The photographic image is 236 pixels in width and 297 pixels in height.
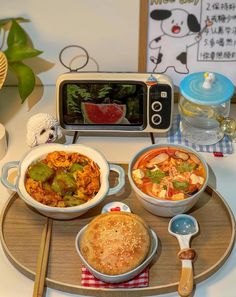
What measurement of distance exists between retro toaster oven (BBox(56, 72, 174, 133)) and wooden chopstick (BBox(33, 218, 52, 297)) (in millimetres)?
306

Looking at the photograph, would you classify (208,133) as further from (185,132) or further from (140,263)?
(140,263)

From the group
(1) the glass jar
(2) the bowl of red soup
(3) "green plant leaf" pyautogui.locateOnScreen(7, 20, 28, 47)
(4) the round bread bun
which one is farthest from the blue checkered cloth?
(3) "green plant leaf" pyautogui.locateOnScreen(7, 20, 28, 47)

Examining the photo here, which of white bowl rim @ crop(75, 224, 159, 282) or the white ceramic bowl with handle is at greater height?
the white ceramic bowl with handle

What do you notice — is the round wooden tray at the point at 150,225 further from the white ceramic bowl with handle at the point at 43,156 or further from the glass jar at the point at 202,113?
the glass jar at the point at 202,113

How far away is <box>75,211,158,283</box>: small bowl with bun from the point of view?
97 centimetres

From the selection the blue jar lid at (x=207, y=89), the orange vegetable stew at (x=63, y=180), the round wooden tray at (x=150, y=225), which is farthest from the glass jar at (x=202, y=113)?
the orange vegetable stew at (x=63, y=180)

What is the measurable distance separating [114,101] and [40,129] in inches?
7.8

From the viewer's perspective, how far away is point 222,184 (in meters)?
1.21

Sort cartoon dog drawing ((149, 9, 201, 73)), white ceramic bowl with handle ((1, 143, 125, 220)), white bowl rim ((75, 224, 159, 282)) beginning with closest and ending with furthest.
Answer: white bowl rim ((75, 224, 159, 282)) < white ceramic bowl with handle ((1, 143, 125, 220)) < cartoon dog drawing ((149, 9, 201, 73))


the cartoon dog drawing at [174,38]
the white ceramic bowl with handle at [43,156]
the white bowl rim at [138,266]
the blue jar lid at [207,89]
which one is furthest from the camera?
the cartoon dog drawing at [174,38]

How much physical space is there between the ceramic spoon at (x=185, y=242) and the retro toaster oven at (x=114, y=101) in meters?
0.28

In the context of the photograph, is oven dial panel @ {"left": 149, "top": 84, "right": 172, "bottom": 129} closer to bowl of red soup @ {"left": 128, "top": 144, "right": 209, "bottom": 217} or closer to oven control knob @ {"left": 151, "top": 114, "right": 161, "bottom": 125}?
oven control knob @ {"left": 151, "top": 114, "right": 161, "bottom": 125}

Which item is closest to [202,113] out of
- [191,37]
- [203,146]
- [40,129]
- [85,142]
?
[203,146]

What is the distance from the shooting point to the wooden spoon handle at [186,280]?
3.20ft
